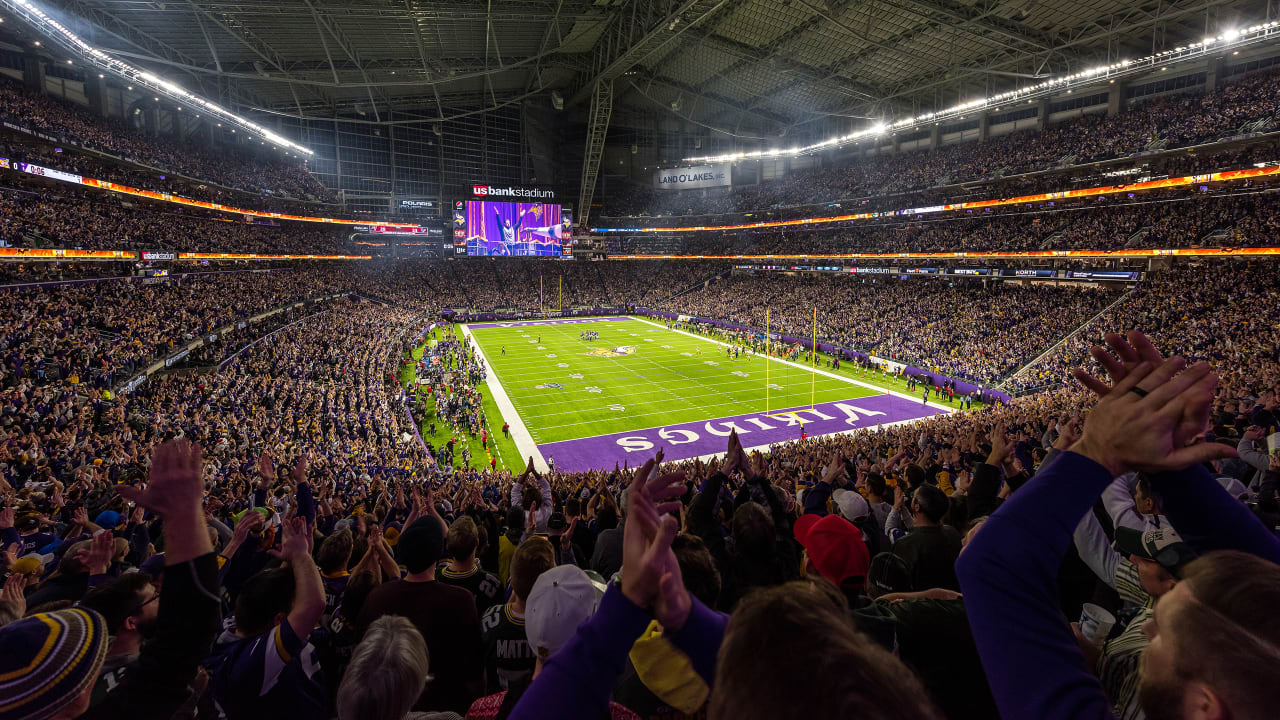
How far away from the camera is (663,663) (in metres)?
2.00

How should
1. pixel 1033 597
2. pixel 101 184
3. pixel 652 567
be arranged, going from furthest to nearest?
1. pixel 101 184
2. pixel 652 567
3. pixel 1033 597

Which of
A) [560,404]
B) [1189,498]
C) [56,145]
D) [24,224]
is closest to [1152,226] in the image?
[560,404]

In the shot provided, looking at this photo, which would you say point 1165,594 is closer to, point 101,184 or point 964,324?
point 964,324

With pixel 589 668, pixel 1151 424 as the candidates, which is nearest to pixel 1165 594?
pixel 1151 424

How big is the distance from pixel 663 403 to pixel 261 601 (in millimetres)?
28852

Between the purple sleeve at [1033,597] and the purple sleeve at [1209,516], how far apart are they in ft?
1.81

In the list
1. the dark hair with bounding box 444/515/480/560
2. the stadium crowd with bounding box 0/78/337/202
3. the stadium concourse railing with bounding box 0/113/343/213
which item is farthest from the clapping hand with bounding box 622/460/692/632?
the stadium crowd with bounding box 0/78/337/202

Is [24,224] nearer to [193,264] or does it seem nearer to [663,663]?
[193,264]

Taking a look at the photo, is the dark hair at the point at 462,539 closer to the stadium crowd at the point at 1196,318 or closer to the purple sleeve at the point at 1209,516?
the purple sleeve at the point at 1209,516

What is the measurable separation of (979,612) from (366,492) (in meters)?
14.2

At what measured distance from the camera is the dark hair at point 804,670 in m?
0.88

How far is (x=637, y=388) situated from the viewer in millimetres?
34469

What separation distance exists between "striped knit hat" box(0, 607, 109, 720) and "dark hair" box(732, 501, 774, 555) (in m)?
3.08

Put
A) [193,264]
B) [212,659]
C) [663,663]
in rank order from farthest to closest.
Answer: [193,264] < [212,659] < [663,663]
